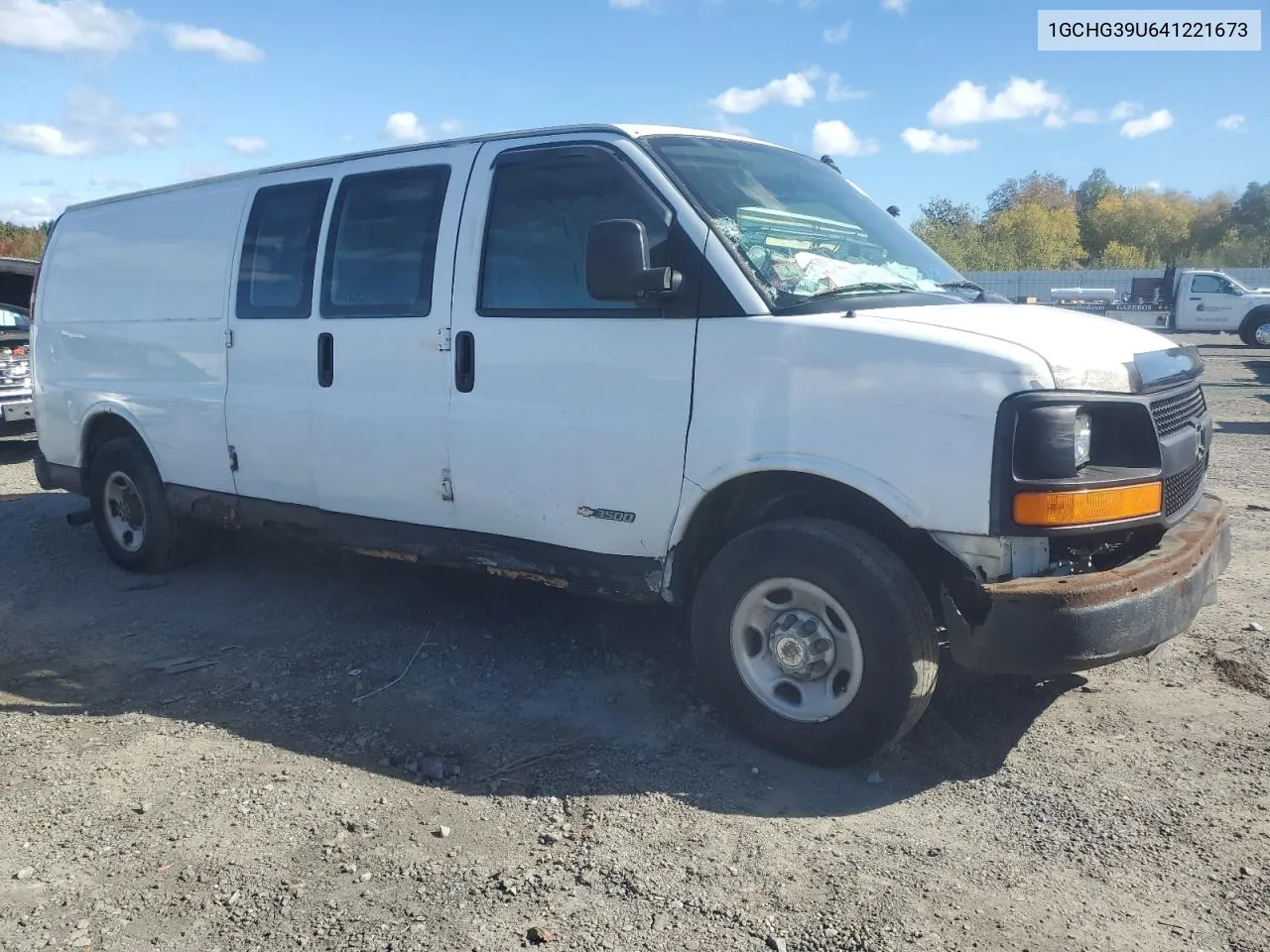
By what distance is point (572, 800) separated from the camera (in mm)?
3557

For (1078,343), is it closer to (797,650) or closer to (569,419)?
(797,650)

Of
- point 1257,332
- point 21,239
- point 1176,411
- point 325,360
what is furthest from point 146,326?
point 21,239

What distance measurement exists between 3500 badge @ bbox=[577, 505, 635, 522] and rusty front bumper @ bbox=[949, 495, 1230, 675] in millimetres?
1302

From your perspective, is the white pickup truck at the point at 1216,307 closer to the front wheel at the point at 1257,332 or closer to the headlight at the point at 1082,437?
the front wheel at the point at 1257,332

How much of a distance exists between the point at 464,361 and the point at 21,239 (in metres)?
50.3

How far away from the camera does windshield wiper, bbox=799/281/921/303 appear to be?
3867 mm

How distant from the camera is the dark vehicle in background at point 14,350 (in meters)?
10.8

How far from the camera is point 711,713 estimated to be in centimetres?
418

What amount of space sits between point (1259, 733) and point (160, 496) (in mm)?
5698

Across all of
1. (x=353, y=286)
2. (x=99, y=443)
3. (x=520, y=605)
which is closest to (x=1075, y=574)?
(x=520, y=605)

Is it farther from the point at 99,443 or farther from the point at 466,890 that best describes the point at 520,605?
the point at 99,443

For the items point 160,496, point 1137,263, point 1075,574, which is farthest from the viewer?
point 1137,263

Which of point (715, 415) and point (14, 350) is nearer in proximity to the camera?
point (715, 415)

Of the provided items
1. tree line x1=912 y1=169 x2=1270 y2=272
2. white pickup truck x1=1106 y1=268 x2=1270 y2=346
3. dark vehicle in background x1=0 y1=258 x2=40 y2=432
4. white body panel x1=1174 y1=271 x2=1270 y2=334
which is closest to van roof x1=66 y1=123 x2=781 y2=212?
dark vehicle in background x1=0 y1=258 x2=40 y2=432
